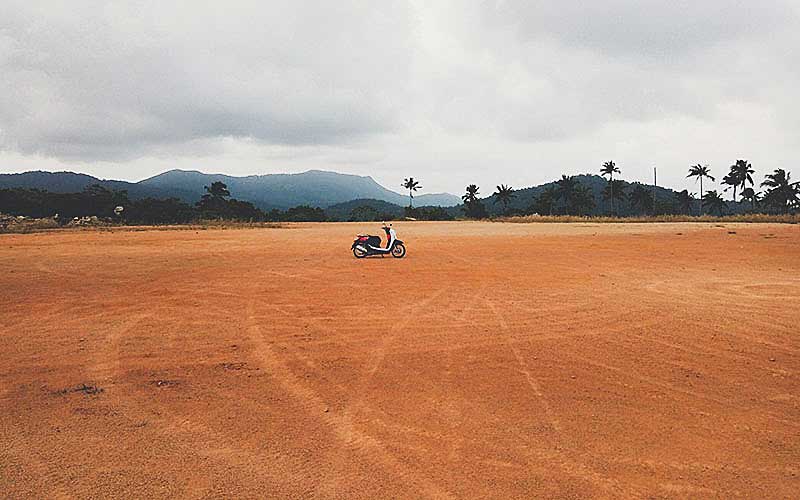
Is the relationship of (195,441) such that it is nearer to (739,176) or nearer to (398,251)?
(398,251)

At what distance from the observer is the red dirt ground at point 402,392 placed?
3.19 meters

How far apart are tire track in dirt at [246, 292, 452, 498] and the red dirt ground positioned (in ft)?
0.06

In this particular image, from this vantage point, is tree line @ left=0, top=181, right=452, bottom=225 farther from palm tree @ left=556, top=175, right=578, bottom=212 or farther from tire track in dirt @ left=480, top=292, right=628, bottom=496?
palm tree @ left=556, top=175, right=578, bottom=212

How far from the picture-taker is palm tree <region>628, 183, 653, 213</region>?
108750mm

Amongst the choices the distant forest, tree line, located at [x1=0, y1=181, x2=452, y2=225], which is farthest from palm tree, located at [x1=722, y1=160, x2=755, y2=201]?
tree line, located at [x1=0, y1=181, x2=452, y2=225]

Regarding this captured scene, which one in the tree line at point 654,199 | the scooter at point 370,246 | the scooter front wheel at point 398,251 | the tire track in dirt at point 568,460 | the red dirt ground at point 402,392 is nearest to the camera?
the tire track in dirt at point 568,460

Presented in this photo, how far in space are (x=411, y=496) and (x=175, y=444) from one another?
66.0 inches

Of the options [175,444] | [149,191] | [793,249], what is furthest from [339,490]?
[149,191]

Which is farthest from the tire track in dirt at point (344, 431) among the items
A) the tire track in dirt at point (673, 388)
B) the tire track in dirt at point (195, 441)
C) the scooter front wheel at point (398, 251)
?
the scooter front wheel at point (398, 251)

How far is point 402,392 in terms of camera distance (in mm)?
4547

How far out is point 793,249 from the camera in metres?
18.0

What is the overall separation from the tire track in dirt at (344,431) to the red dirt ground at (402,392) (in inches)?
0.7

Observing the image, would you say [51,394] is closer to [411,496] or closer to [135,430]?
[135,430]

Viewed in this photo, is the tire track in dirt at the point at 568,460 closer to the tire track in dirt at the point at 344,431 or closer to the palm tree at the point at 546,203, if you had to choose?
the tire track in dirt at the point at 344,431
